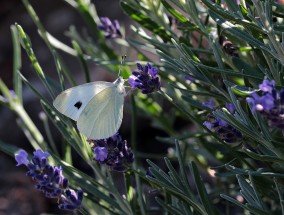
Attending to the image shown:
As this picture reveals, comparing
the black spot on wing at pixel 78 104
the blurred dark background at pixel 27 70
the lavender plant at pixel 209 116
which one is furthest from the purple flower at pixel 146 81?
the blurred dark background at pixel 27 70

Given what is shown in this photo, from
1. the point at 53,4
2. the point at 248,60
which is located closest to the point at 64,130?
the point at 248,60

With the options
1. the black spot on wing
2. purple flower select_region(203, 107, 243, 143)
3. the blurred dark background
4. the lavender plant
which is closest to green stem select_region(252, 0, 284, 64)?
the lavender plant

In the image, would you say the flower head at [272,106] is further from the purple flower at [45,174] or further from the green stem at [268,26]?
the purple flower at [45,174]

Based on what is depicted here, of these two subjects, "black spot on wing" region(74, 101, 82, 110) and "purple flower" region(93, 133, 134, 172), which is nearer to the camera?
"purple flower" region(93, 133, 134, 172)

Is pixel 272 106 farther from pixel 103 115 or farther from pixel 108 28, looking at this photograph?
pixel 108 28

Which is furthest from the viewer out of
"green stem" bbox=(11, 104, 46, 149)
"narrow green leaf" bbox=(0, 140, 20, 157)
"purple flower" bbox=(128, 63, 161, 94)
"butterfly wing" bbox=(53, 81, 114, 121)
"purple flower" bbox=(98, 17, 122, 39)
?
"purple flower" bbox=(98, 17, 122, 39)

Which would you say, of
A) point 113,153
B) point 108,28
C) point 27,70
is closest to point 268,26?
point 113,153

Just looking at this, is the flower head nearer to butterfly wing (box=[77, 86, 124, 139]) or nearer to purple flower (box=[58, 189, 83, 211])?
butterfly wing (box=[77, 86, 124, 139])
